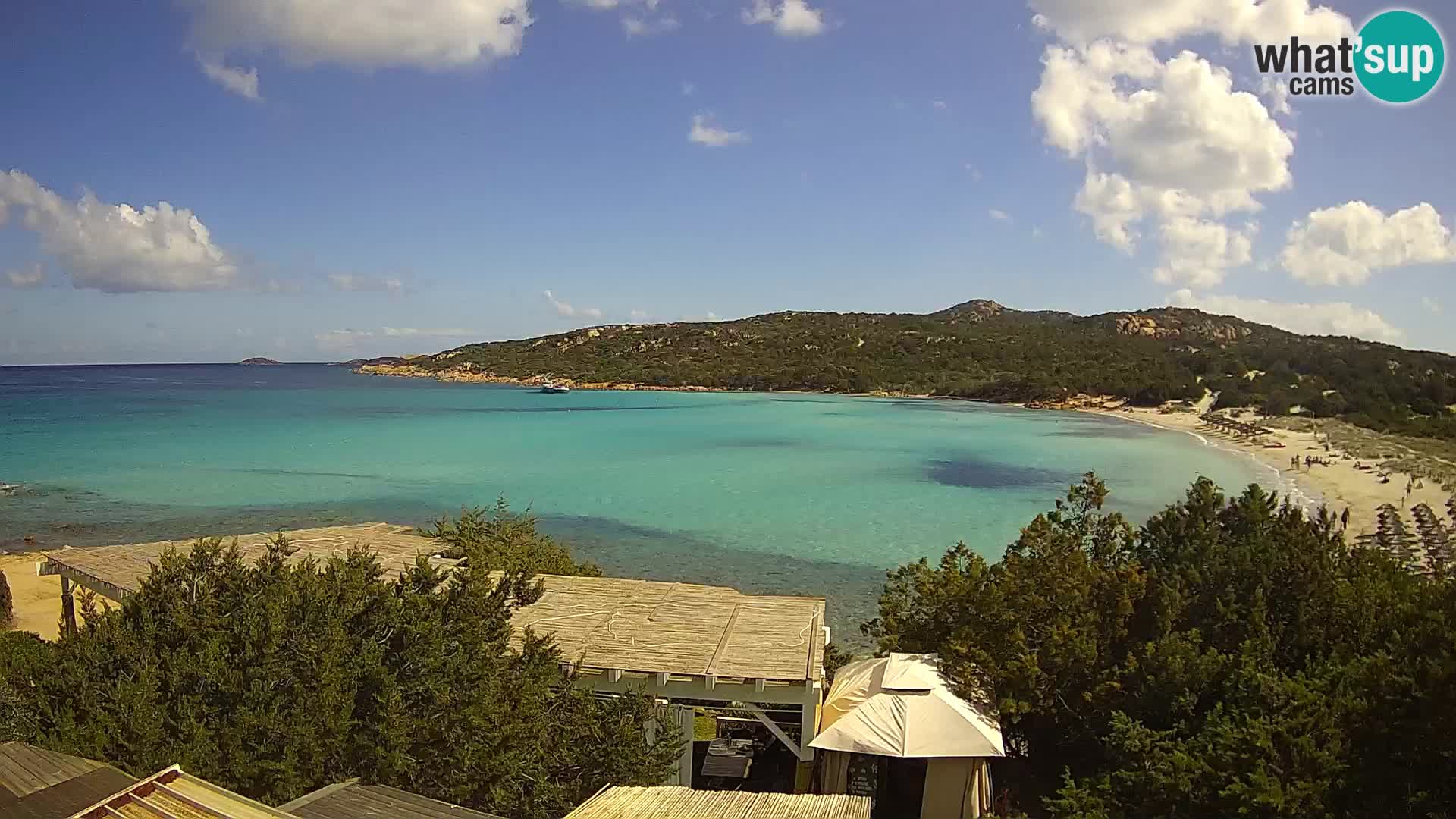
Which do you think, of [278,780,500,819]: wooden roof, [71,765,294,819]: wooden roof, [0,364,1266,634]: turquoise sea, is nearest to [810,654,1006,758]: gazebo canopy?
[278,780,500,819]: wooden roof

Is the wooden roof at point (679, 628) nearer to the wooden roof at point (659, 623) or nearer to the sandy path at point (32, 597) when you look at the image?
the wooden roof at point (659, 623)

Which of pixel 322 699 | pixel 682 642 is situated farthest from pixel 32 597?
pixel 682 642

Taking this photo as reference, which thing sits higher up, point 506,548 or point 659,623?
point 659,623

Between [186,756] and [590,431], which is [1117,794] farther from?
[590,431]

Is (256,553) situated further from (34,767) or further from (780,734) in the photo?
(780,734)

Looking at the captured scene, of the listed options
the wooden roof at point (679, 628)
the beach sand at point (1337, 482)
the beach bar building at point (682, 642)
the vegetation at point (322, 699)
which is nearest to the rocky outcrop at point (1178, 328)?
the beach sand at point (1337, 482)
